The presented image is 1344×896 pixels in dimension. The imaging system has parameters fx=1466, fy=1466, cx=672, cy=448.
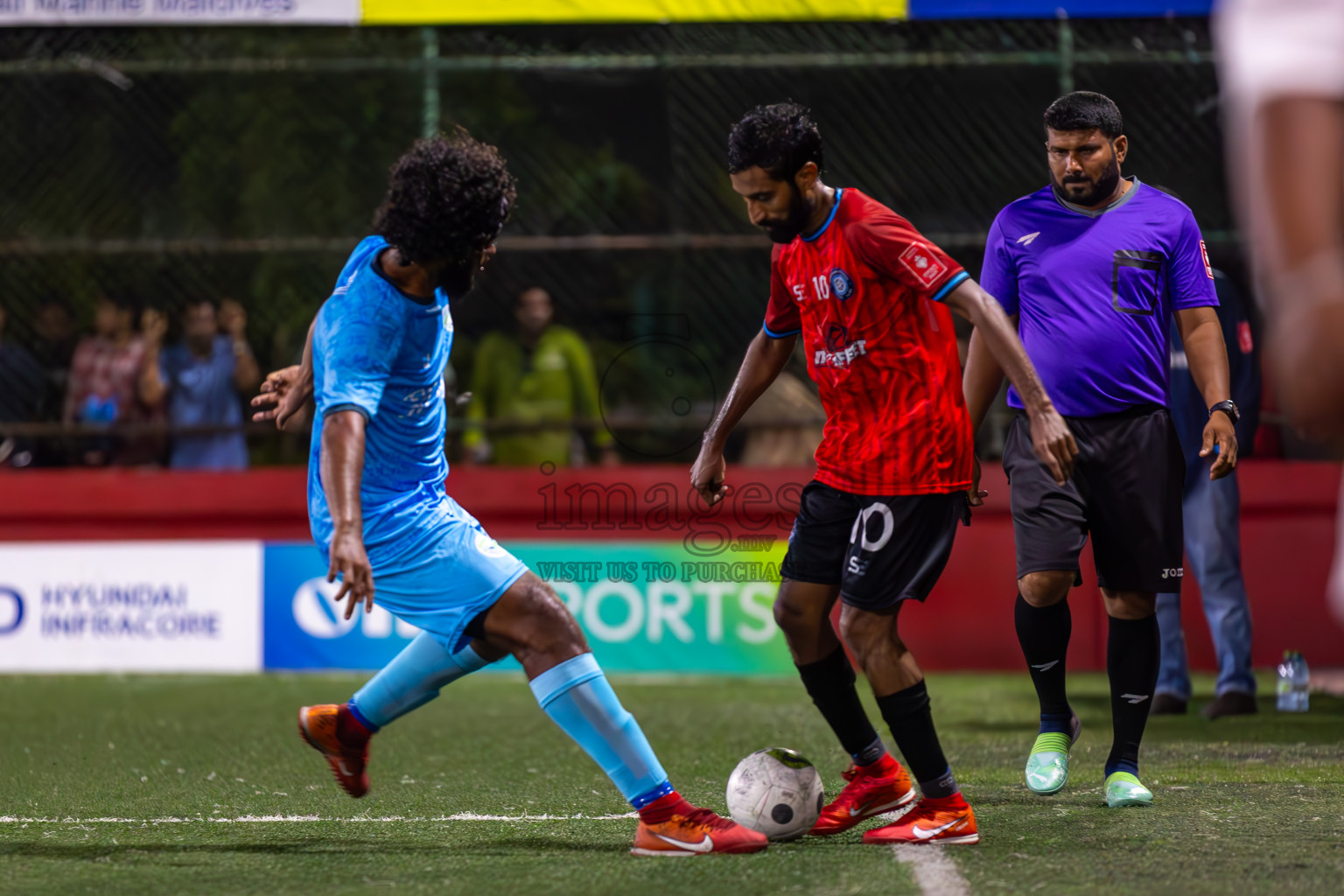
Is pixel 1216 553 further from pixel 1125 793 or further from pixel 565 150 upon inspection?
pixel 565 150

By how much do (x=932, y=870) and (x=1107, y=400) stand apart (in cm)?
166

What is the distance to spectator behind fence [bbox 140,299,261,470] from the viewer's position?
9273 millimetres

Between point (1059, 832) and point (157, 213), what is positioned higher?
point (157, 213)

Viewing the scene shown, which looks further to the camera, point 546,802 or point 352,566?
point 546,802

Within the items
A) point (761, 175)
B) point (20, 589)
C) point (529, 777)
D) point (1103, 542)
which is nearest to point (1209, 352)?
point (1103, 542)

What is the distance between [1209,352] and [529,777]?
8.87ft

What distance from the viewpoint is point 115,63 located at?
934cm

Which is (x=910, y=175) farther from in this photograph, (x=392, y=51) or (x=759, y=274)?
(x=392, y=51)

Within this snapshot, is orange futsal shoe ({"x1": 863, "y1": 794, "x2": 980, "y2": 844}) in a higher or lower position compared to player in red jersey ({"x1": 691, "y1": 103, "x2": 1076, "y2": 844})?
lower

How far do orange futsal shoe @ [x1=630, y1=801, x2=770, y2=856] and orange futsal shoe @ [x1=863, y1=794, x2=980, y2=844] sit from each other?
0.38m

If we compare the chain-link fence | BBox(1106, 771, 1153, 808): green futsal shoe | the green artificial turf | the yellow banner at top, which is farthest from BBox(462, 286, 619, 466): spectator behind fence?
BBox(1106, 771, 1153, 808): green futsal shoe

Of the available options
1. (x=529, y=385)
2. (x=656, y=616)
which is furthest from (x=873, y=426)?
(x=529, y=385)

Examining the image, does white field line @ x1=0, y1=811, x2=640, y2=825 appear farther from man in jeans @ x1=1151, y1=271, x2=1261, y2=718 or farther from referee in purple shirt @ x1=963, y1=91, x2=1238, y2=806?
man in jeans @ x1=1151, y1=271, x2=1261, y2=718

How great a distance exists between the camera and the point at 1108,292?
4.49m
